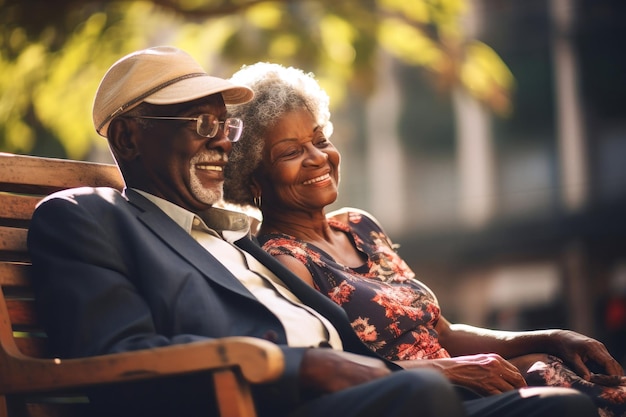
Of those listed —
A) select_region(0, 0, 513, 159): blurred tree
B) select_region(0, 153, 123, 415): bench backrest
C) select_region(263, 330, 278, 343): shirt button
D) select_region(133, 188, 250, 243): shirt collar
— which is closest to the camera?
select_region(263, 330, 278, 343): shirt button

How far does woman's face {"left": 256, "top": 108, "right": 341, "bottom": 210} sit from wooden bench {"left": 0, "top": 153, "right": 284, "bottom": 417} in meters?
0.58

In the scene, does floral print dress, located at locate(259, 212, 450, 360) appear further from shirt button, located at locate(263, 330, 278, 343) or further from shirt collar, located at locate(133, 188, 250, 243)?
shirt button, located at locate(263, 330, 278, 343)

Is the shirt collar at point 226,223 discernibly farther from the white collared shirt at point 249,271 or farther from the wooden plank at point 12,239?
the wooden plank at point 12,239

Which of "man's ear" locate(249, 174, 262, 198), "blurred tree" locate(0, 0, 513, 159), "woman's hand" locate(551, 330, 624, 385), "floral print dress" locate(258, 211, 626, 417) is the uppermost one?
"blurred tree" locate(0, 0, 513, 159)

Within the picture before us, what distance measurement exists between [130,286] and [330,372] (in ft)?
2.08

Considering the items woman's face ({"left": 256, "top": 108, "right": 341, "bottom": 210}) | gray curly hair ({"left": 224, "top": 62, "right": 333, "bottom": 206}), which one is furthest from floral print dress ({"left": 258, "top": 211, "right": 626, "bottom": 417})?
gray curly hair ({"left": 224, "top": 62, "right": 333, "bottom": 206})

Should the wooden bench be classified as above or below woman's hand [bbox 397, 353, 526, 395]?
above

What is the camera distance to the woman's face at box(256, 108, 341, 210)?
13.7 feet

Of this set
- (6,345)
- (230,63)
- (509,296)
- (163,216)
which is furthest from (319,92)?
(509,296)

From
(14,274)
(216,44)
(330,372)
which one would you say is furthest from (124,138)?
(216,44)

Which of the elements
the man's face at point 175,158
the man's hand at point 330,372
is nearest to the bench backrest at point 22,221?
the man's face at point 175,158

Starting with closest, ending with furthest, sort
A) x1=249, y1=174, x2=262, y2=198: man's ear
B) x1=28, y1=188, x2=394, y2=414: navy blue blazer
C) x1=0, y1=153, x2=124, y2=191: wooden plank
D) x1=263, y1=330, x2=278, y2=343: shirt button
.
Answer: x1=28, y1=188, x2=394, y2=414: navy blue blazer < x1=263, y1=330, x2=278, y2=343: shirt button < x1=0, y1=153, x2=124, y2=191: wooden plank < x1=249, y1=174, x2=262, y2=198: man's ear

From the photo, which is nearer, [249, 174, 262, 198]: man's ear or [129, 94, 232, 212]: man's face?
[129, 94, 232, 212]: man's face

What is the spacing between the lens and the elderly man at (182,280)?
2.93 m
